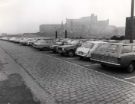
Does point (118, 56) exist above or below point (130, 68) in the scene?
above

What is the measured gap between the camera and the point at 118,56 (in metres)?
8.70

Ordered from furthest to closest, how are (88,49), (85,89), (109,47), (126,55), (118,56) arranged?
(88,49) → (109,47) → (126,55) → (118,56) → (85,89)

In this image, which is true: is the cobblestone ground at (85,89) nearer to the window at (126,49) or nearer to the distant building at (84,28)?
the window at (126,49)

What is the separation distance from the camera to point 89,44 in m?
13.5

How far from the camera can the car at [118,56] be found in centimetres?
873

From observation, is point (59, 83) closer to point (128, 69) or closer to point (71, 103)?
point (71, 103)

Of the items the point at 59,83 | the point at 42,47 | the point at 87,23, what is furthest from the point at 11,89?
the point at 87,23

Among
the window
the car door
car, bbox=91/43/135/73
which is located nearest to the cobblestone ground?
car, bbox=91/43/135/73

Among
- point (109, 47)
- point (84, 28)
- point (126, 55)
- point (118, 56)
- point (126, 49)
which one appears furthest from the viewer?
point (84, 28)

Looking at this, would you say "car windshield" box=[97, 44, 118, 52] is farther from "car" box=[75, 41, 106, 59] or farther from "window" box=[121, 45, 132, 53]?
"car" box=[75, 41, 106, 59]

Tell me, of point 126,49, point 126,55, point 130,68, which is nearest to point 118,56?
point 126,55

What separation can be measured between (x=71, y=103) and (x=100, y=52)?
548 centimetres

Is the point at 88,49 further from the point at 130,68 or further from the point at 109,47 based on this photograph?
→ the point at 130,68

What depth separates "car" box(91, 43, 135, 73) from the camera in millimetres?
8734
